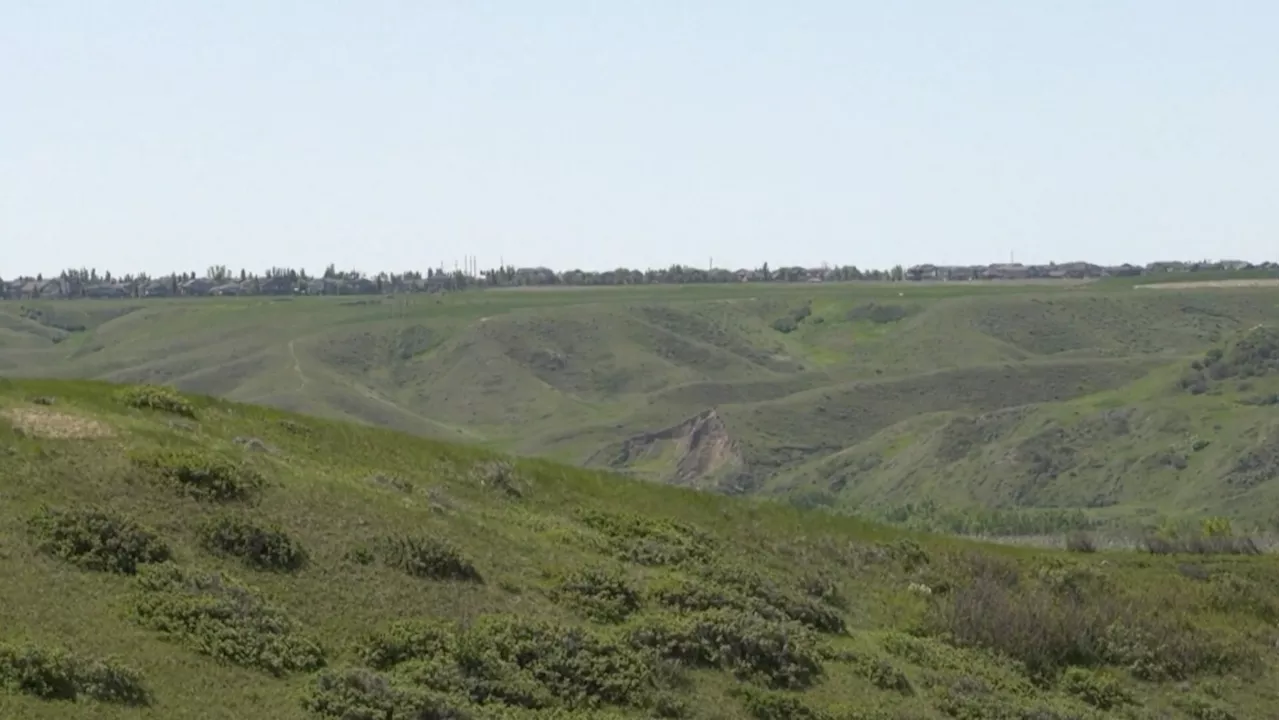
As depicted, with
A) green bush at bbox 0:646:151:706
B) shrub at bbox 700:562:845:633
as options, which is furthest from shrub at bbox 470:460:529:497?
green bush at bbox 0:646:151:706

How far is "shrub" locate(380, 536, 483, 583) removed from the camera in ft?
87.0

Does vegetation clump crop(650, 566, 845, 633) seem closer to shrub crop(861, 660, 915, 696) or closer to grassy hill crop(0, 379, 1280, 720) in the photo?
grassy hill crop(0, 379, 1280, 720)

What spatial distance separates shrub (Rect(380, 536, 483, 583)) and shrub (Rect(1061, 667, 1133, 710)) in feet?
32.7

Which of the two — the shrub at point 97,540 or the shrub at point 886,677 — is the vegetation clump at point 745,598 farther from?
the shrub at point 97,540

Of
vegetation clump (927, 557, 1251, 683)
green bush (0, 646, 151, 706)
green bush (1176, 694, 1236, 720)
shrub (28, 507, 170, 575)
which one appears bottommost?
green bush (1176, 694, 1236, 720)

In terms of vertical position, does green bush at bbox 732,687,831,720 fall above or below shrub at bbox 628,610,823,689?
below

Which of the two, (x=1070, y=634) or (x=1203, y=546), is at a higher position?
(x=1070, y=634)

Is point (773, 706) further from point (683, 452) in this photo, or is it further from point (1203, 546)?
point (683, 452)

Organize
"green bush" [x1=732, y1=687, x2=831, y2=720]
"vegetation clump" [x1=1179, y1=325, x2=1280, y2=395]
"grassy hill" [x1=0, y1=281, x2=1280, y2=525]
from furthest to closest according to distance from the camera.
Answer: "vegetation clump" [x1=1179, y1=325, x2=1280, y2=395], "grassy hill" [x1=0, y1=281, x2=1280, y2=525], "green bush" [x1=732, y1=687, x2=831, y2=720]

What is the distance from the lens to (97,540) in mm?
24062

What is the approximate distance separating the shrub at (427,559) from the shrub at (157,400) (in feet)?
31.6

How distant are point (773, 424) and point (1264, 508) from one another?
49945 mm

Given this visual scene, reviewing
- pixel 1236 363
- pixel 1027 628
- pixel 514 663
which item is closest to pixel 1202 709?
pixel 1027 628

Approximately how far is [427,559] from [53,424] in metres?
7.15
